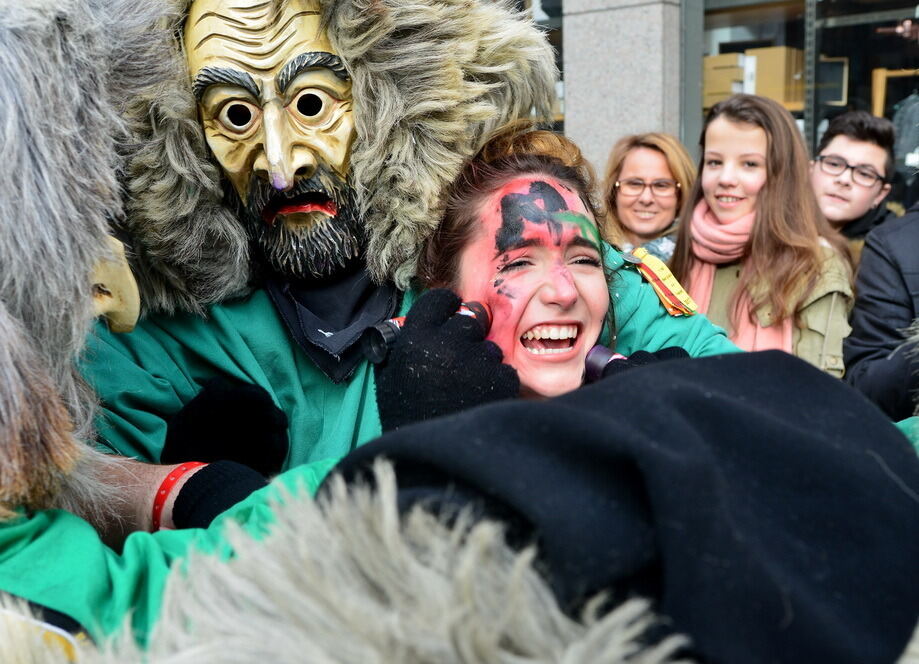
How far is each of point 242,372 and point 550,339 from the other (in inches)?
27.3

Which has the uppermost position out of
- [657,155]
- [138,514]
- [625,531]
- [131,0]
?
[131,0]

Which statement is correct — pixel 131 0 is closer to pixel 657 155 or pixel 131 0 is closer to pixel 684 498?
pixel 684 498

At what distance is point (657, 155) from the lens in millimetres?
4211

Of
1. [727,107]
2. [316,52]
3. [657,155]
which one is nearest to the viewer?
[316,52]

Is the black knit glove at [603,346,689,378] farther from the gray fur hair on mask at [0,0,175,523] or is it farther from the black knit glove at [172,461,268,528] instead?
the gray fur hair on mask at [0,0,175,523]

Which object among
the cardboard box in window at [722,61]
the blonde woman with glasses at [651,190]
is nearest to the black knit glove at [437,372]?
the blonde woman with glasses at [651,190]

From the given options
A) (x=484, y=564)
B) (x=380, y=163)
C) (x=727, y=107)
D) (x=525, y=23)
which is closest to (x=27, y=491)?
(x=484, y=564)

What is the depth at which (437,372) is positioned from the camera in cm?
176

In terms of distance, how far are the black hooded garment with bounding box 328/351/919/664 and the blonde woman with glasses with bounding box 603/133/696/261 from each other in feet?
10.7

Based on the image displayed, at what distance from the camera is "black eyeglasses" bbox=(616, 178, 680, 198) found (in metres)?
4.18

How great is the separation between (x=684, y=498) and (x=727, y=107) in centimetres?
322

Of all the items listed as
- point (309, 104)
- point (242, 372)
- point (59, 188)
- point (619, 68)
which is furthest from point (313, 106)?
point (619, 68)

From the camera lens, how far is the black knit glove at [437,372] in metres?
1.75

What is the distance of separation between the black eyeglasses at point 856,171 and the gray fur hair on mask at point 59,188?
3.37 m
